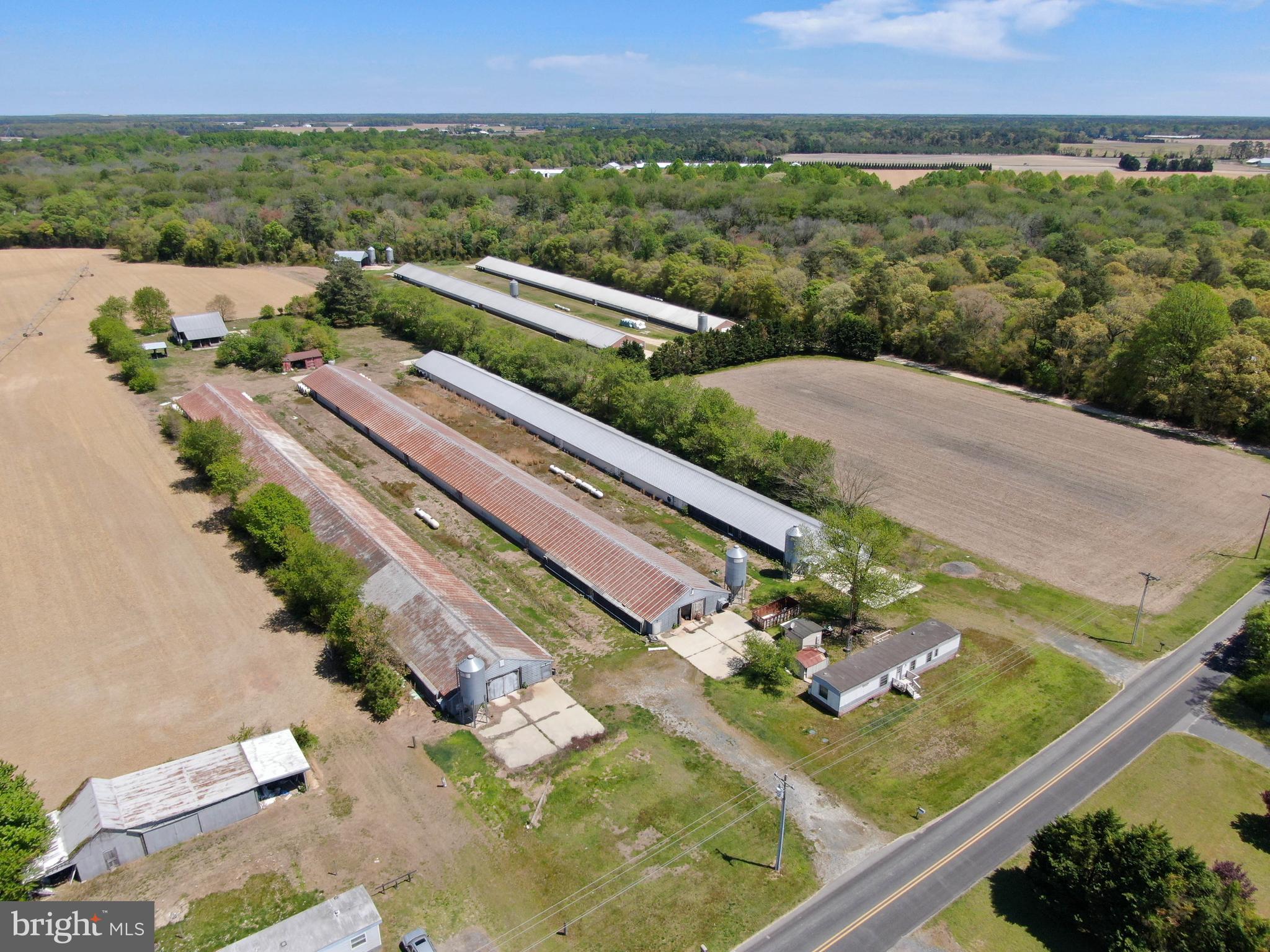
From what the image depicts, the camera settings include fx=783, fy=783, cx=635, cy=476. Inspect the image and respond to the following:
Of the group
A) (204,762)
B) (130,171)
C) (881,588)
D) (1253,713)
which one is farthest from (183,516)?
(130,171)

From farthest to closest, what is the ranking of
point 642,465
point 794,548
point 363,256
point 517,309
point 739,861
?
Result: point 363,256 → point 517,309 → point 642,465 → point 794,548 → point 739,861

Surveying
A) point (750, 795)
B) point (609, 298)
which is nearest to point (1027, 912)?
point (750, 795)

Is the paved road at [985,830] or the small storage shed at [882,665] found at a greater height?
the small storage shed at [882,665]

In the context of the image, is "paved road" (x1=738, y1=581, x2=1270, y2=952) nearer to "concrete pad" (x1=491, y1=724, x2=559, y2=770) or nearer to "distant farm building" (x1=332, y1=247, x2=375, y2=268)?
"concrete pad" (x1=491, y1=724, x2=559, y2=770)

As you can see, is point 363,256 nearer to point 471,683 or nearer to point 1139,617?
point 471,683

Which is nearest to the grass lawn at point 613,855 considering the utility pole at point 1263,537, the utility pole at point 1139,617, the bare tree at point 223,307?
the utility pole at point 1139,617

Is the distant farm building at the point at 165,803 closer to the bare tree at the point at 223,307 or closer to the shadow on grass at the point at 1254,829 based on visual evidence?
the shadow on grass at the point at 1254,829

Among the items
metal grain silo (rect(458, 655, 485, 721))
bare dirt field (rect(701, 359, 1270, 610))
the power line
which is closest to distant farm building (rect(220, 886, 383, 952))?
the power line
